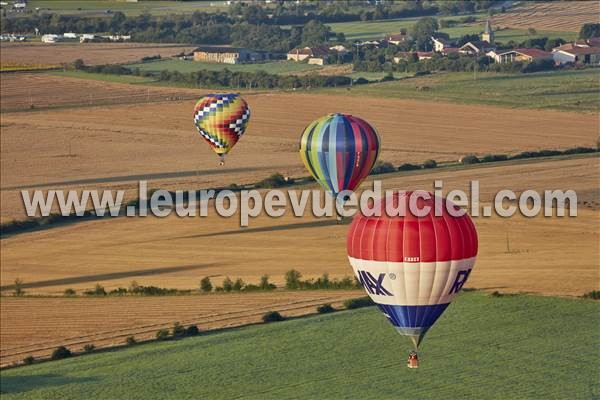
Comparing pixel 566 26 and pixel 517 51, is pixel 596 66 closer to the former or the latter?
pixel 517 51

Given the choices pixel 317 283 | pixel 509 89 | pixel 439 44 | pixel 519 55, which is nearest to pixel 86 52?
pixel 439 44

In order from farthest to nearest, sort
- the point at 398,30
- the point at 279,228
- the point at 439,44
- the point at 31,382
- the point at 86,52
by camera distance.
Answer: the point at 398,30
the point at 86,52
the point at 439,44
the point at 279,228
the point at 31,382

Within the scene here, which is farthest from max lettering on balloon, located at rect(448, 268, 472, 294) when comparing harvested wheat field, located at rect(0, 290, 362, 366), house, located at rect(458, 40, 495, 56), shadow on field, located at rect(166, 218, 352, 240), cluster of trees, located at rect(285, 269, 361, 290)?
house, located at rect(458, 40, 495, 56)

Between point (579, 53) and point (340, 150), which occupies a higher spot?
point (340, 150)

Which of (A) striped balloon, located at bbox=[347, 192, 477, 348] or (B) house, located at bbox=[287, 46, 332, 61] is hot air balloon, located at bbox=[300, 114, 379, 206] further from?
(B) house, located at bbox=[287, 46, 332, 61]

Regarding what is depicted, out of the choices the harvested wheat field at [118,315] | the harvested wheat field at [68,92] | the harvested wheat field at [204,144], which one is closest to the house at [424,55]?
the harvested wheat field at [68,92]

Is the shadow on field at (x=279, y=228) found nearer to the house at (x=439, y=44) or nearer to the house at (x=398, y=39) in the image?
the house at (x=439, y=44)

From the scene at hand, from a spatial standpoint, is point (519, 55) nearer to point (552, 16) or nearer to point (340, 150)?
point (552, 16)
